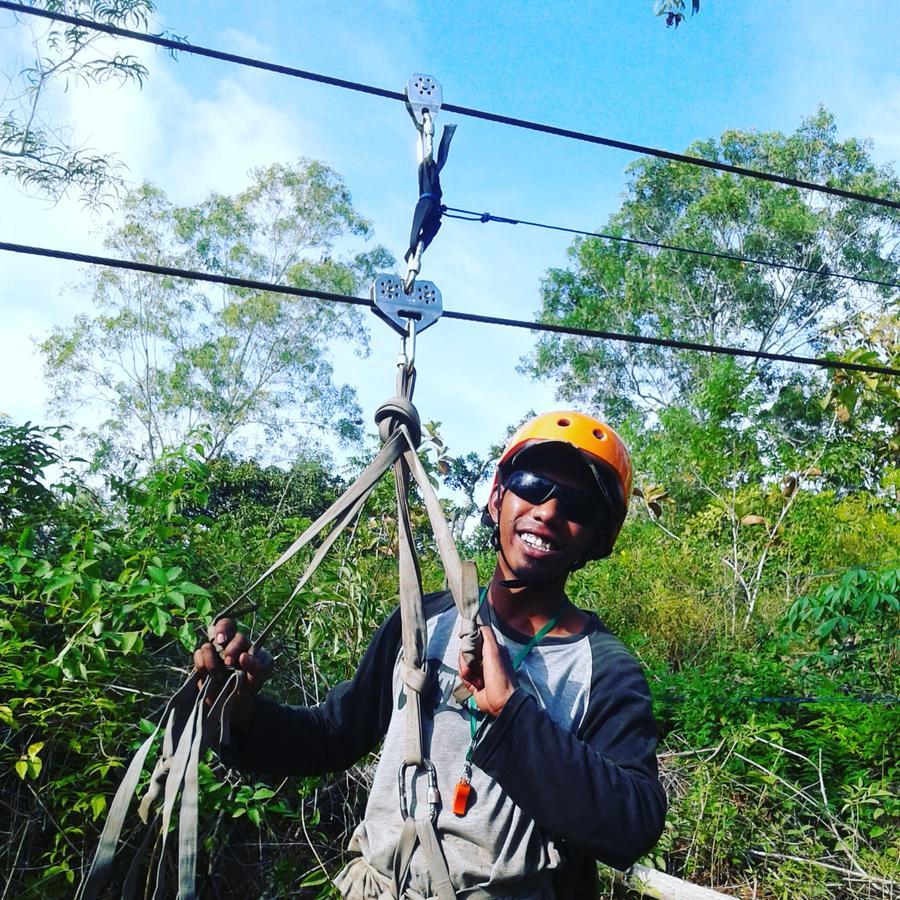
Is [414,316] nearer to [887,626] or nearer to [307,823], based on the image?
[307,823]

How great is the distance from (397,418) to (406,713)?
58 cm

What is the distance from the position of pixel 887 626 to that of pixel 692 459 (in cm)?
648

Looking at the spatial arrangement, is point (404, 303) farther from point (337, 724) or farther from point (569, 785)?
point (569, 785)

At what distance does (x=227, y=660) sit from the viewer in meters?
1.84

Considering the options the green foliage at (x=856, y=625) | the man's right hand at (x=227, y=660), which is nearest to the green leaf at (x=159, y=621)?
the man's right hand at (x=227, y=660)

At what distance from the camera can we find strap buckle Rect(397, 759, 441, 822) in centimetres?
171

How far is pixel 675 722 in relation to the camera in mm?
5398

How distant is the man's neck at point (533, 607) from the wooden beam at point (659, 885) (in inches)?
109

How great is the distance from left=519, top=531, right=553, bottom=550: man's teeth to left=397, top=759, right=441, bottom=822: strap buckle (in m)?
0.49

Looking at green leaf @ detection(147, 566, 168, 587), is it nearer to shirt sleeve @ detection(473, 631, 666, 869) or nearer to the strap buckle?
the strap buckle

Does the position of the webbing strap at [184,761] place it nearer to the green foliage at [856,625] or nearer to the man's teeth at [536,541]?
the man's teeth at [536,541]

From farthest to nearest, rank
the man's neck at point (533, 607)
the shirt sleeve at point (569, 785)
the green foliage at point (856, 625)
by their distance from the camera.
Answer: the green foliage at point (856, 625), the man's neck at point (533, 607), the shirt sleeve at point (569, 785)

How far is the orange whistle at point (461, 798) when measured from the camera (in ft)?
5.57

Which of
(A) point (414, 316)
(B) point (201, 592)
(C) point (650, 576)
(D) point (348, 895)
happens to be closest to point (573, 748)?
(D) point (348, 895)
